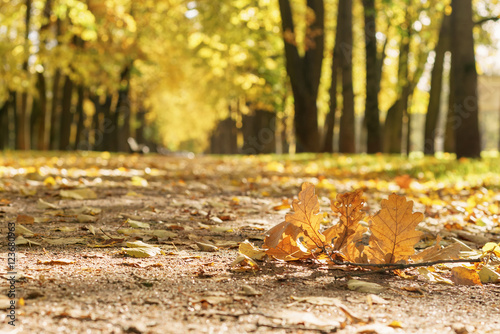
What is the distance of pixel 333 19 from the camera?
81.6 ft

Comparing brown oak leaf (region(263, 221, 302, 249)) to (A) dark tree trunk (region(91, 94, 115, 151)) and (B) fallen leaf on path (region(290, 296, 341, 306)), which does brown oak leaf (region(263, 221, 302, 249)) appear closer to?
(B) fallen leaf on path (region(290, 296, 341, 306))

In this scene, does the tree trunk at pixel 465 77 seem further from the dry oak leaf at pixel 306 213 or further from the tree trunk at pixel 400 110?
the dry oak leaf at pixel 306 213

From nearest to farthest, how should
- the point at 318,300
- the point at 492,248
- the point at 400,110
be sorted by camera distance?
the point at 318,300 → the point at 492,248 → the point at 400,110

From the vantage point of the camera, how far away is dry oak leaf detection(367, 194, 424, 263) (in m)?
2.68

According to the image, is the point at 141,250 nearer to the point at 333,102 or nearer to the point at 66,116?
the point at 333,102

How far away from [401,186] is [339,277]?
17.2 feet

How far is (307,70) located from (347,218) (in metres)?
14.0

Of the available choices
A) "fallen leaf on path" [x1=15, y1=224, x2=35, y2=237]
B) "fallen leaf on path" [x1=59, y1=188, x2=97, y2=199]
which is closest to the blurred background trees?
"fallen leaf on path" [x1=59, y1=188, x2=97, y2=199]

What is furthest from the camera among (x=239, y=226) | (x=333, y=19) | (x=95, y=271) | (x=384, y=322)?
(x=333, y=19)

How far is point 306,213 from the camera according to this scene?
279 centimetres

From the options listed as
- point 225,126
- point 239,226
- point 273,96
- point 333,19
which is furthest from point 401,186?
point 225,126

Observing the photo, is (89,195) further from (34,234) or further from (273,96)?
(273,96)

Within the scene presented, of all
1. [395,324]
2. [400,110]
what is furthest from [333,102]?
[395,324]

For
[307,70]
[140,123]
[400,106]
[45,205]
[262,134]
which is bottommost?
[45,205]
